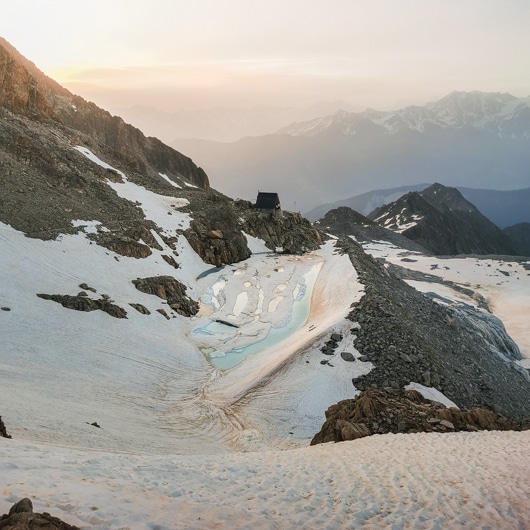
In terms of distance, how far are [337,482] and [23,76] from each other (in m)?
71.2

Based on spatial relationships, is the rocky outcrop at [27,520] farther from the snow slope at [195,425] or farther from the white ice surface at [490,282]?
the white ice surface at [490,282]

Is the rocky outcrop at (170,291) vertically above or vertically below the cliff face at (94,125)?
below

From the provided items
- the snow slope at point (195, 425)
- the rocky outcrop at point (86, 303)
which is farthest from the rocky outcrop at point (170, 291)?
the rocky outcrop at point (86, 303)

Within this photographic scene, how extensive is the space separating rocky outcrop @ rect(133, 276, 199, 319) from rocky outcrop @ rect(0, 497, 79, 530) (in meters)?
26.7

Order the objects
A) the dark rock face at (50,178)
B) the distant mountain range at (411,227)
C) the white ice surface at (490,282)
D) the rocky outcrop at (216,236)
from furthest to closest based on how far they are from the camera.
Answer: the distant mountain range at (411,227)
the white ice surface at (490,282)
the rocky outcrop at (216,236)
the dark rock face at (50,178)

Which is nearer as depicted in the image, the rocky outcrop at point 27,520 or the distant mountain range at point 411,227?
the rocky outcrop at point 27,520

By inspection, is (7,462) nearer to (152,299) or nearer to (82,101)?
(152,299)

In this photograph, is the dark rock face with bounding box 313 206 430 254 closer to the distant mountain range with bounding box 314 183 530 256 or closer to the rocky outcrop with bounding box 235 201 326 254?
the distant mountain range with bounding box 314 183 530 256

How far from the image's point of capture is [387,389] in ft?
73.9

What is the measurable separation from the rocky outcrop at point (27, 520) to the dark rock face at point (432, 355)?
1894 cm

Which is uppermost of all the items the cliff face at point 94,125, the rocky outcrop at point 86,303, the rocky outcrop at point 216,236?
the cliff face at point 94,125

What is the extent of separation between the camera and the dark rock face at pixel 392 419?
60.2 feet

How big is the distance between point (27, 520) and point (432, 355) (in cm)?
2517

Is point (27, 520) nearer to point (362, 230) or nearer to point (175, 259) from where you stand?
point (175, 259)
